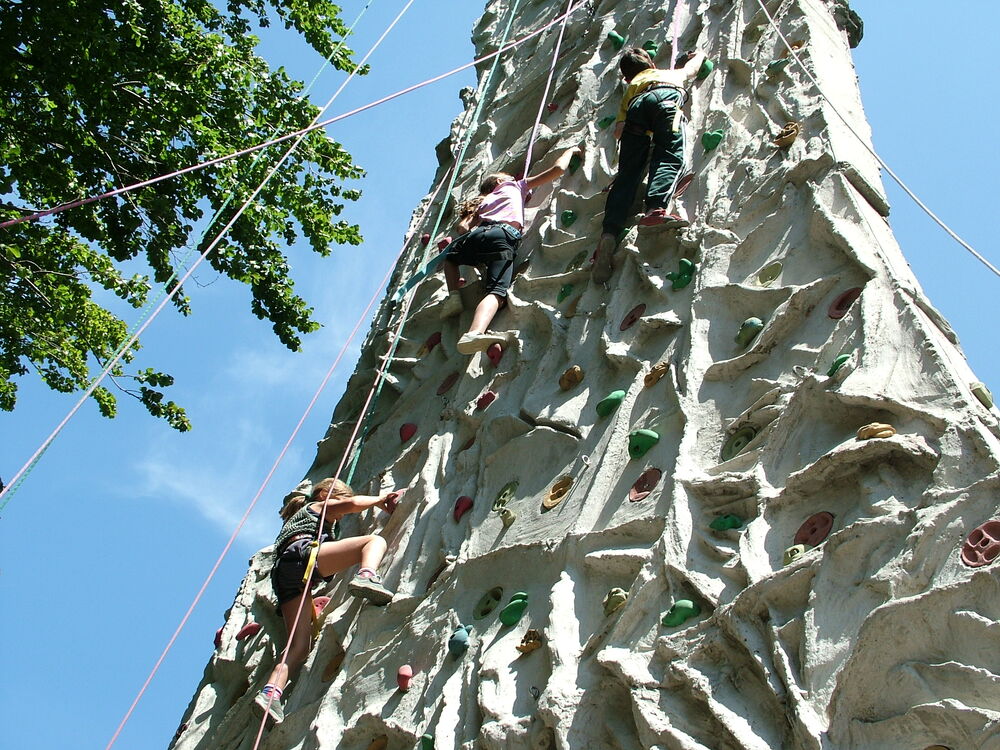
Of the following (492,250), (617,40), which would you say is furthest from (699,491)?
(617,40)

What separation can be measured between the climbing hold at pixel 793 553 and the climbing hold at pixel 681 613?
0.82 ft

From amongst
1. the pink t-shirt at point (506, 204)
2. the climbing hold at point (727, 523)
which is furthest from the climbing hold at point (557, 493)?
the pink t-shirt at point (506, 204)

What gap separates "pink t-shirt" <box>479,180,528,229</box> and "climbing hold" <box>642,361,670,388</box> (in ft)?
6.10

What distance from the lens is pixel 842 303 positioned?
146 inches

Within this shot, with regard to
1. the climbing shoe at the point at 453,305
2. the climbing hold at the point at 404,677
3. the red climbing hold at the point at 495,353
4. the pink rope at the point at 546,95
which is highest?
the pink rope at the point at 546,95

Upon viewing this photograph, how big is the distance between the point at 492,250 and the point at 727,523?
2567mm

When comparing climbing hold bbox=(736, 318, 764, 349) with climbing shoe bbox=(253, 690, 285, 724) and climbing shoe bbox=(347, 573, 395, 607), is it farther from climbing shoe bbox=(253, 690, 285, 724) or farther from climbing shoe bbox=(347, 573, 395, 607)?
climbing shoe bbox=(253, 690, 285, 724)

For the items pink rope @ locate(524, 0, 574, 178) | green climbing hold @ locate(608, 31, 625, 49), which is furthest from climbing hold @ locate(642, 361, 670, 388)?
green climbing hold @ locate(608, 31, 625, 49)

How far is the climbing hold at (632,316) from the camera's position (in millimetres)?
4492

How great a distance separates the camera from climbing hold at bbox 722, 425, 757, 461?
3.53 meters

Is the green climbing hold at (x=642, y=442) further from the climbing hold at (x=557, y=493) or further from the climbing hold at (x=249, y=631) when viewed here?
the climbing hold at (x=249, y=631)

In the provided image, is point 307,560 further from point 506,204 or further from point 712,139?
point 712,139

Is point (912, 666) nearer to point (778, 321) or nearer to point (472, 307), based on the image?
point (778, 321)

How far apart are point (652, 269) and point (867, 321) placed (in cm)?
130
